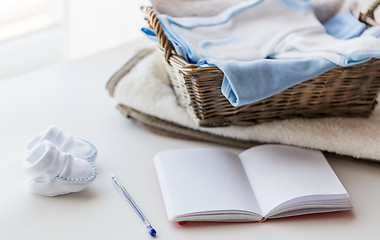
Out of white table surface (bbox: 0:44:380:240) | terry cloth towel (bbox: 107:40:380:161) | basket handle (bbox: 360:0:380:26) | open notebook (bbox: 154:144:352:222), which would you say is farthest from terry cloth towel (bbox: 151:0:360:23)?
open notebook (bbox: 154:144:352:222)

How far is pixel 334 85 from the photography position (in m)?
0.96

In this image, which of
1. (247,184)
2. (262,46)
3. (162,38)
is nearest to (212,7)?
(262,46)

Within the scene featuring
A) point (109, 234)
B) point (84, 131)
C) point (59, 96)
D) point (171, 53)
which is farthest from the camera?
point (59, 96)

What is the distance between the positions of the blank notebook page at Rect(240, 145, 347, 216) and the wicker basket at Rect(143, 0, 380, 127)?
8 centimetres

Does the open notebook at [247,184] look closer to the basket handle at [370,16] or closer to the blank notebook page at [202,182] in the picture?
the blank notebook page at [202,182]

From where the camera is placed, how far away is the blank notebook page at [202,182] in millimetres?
820

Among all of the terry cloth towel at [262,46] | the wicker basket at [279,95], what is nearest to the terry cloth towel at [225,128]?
the wicker basket at [279,95]

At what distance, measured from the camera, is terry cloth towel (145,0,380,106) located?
0.88 m

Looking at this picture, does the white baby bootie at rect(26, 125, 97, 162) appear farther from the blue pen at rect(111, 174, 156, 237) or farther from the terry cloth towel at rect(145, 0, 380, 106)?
the terry cloth towel at rect(145, 0, 380, 106)

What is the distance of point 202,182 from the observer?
0.87 m

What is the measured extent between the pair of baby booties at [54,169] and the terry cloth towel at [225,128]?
0.21 m

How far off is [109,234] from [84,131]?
1.05 ft

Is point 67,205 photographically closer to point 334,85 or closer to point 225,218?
point 225,218

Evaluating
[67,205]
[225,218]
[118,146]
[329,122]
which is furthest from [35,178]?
[329,122]
